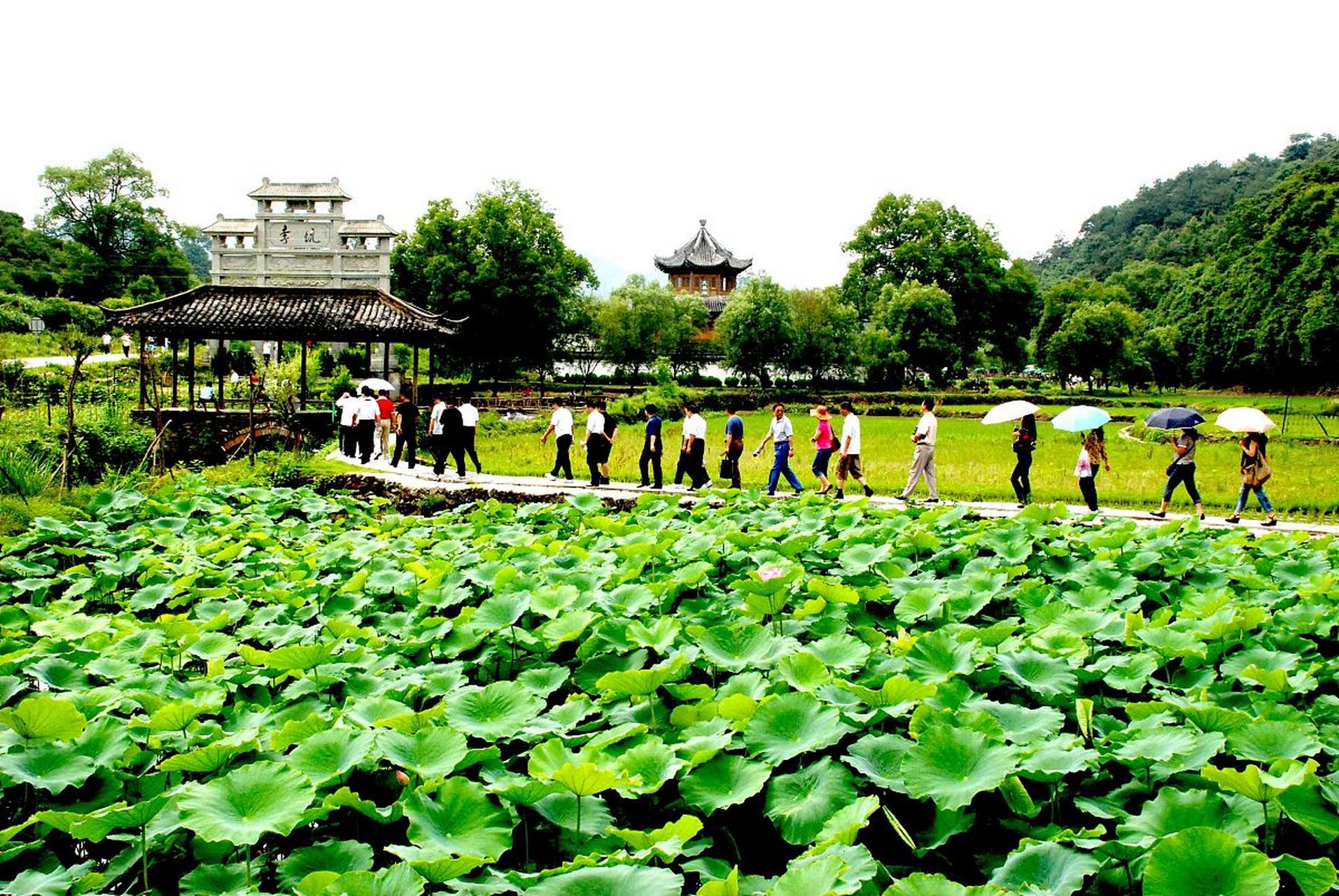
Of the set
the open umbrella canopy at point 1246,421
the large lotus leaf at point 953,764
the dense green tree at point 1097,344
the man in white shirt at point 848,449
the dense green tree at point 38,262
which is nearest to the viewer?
the large lotus leaf at point 953,764

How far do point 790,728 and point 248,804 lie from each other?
4.19 feet

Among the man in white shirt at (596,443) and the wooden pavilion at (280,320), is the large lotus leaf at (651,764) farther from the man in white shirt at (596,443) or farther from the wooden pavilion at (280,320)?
the wooden pavilion at (280,320)

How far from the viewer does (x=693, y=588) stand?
424cm

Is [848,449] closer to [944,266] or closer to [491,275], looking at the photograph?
[491,275]

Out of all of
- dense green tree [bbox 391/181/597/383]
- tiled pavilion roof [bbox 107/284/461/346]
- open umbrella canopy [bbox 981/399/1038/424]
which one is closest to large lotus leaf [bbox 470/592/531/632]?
open umbrella canopy [bbox 981/399/1038/424]

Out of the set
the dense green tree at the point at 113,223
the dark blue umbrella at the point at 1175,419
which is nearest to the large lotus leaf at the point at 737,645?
the dark blue umbrella at the point at 1175,419

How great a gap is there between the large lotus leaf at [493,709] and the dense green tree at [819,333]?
3879cm

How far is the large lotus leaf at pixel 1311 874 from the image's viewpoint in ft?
6.15

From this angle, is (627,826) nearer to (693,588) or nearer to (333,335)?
(693,588)

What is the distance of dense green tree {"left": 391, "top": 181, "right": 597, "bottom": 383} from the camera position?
37719 millimetres

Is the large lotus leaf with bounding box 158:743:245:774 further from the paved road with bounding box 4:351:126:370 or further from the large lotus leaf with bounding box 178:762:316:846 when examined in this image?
the paved road with bounding box 4:351:126:370

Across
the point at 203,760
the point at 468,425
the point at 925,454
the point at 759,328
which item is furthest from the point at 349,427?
the point at 759,328

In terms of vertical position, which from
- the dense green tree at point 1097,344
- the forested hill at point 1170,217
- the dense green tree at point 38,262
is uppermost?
the forested hill at point 1170,217

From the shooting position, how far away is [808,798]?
226 cm
